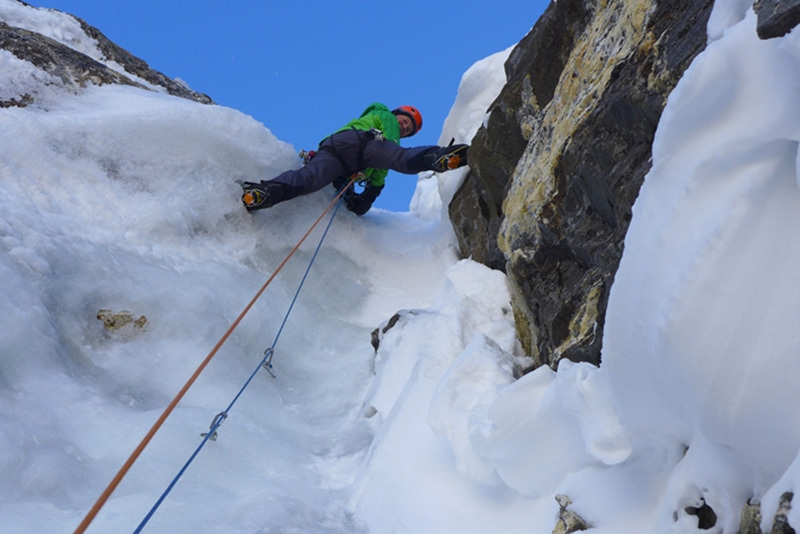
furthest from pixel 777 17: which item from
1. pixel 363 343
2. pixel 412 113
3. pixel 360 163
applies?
pixel 412 113

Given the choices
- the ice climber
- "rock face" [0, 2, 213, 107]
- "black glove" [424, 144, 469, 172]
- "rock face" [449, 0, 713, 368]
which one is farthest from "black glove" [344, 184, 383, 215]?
"rock face" [0, 2, 213, 107]

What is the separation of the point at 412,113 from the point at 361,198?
5.60 feet

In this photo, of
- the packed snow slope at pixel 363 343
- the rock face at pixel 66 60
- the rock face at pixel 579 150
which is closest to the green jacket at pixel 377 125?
the packed snow slope at pixel 363 343

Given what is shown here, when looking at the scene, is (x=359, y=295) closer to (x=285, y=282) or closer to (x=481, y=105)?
(x=285, y=282)

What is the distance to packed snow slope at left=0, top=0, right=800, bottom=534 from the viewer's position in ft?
3.72

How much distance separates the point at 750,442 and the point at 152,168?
3.96 metres

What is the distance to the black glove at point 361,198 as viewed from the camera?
17.4 feet

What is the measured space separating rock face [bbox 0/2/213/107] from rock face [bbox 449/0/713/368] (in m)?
3.32

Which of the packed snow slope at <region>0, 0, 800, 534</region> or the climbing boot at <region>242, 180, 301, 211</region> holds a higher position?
the climbing boot at <region>242, 180, 301, 211</region>

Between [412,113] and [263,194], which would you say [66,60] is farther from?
[412,113]

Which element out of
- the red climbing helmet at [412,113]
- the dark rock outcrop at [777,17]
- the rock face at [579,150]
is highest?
the red climbing helmet at [412,113]

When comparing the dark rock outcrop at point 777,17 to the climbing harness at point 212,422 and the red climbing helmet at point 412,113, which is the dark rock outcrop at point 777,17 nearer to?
the climbing harness at point 212,422

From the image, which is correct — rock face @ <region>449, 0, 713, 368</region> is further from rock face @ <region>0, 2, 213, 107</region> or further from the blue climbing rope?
rock face @ <region>0, 2, 213, 107</region>

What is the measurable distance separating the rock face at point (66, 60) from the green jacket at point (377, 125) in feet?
6.61
